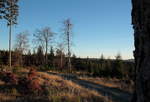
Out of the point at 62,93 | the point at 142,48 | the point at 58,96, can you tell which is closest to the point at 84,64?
the point at 62,93

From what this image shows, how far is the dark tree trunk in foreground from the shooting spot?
1.33m

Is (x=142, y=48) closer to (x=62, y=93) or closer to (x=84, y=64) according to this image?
(x=62, y=93)

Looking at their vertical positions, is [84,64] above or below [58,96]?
below

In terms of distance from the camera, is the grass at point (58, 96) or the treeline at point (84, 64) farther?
the treeline at point (84, 64)

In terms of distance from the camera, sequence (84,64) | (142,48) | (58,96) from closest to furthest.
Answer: (142,48) < (58,96) < (84,64)

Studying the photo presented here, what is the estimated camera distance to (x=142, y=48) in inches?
55.5

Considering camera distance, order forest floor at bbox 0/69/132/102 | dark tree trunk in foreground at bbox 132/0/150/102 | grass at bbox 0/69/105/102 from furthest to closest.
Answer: forest floor at bbox 0/69/132/102, grass at bbox 0/69/105/102, dark tree trunk in foreground at bbox 132/0/150/102

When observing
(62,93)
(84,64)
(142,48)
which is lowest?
(84,64)

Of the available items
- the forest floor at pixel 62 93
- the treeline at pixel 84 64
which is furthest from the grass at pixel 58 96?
the treeline at pixel 84 64

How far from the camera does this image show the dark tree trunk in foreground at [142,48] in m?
1.33

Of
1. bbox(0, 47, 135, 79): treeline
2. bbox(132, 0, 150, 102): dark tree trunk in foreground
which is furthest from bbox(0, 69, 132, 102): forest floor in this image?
bbox(132, 0, 150, 102): dark tree trunk in foreground

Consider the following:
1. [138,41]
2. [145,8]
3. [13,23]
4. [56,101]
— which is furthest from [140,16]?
[13,23]

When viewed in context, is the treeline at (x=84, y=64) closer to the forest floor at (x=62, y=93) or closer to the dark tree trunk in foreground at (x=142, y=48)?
the dark tree trunk in foreground at (x=142, y=48)

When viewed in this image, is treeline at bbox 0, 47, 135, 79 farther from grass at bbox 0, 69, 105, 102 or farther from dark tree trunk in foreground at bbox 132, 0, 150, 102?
grass at bbox 0, 69, 105, 102
